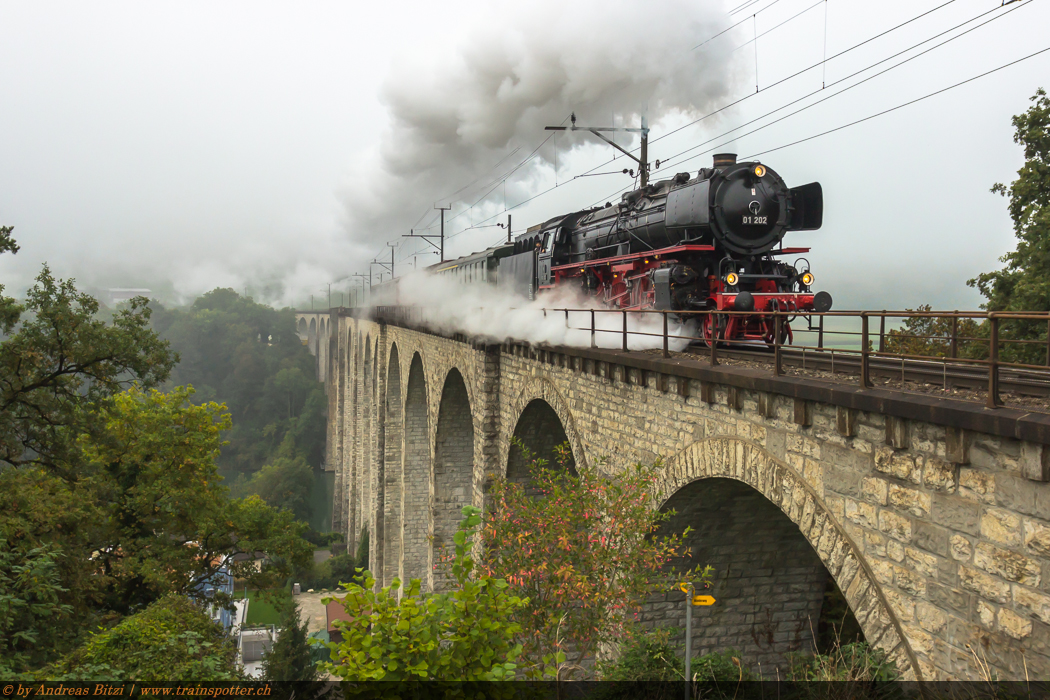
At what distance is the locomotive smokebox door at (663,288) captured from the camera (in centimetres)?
1153

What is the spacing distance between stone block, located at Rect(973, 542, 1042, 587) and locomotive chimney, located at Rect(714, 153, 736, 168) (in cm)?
873

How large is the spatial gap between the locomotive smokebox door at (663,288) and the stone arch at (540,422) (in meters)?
2.21

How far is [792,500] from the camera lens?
6254 millimetres

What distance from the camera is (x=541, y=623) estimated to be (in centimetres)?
827

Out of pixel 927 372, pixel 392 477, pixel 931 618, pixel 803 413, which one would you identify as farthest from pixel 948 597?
pixel 392 477

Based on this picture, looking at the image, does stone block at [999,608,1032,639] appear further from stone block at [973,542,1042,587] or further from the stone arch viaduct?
stone block at [973,542,1042,587]

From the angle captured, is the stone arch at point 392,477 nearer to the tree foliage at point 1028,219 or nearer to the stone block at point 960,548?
the tree foliage at point 1028,219

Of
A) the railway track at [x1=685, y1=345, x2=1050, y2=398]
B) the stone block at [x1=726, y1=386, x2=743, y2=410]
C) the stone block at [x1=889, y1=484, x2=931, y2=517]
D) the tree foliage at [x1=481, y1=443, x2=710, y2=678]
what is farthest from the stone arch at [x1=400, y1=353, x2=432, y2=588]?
the stone block at [x1=889, y1=484, x2=931, y2=517]

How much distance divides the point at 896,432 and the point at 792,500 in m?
1.46

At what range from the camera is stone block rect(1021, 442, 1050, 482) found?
3.98 metres

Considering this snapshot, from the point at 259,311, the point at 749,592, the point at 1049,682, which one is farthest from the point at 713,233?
the point at 259,311

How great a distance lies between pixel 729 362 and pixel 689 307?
12.2 ft

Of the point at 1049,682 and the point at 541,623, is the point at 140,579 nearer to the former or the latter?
the point at 541,623

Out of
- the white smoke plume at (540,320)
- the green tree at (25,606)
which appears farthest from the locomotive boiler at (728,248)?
the green tree at (25,606)
